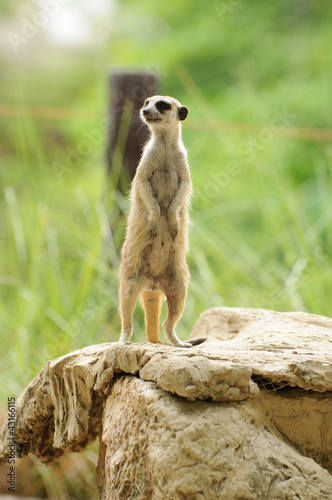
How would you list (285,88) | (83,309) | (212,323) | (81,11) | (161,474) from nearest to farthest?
(161,474)
(212,323)
(83,309)
(285,88)
(81,11)

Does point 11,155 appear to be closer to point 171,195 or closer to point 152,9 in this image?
point 152,9

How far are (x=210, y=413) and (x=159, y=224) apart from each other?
0.96 m

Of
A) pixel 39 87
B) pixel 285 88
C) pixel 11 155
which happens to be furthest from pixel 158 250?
pixel 39 87

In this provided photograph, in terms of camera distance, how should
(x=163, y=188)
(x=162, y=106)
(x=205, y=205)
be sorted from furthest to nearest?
(x=205, y=205)
(x=163, y=188)
(x=162, y=106)

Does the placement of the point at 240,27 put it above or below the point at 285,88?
above

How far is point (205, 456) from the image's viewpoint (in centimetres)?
198

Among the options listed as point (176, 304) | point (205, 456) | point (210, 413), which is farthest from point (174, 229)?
point (205, 456)

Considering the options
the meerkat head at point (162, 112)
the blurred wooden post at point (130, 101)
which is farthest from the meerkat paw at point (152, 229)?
the blurred wooden post at point (130, 101)

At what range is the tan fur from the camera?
106 inches

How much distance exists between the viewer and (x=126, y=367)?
7.68 feet

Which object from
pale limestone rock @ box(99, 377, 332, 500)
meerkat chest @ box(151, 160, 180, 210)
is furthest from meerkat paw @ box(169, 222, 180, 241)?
pale limestone rock @ box(99, 377, 332, 500)

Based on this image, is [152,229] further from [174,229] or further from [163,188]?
[163,188]

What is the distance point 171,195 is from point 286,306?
2.15 metres

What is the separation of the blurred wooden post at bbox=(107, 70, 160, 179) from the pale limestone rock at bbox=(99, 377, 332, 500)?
273 centimetres
